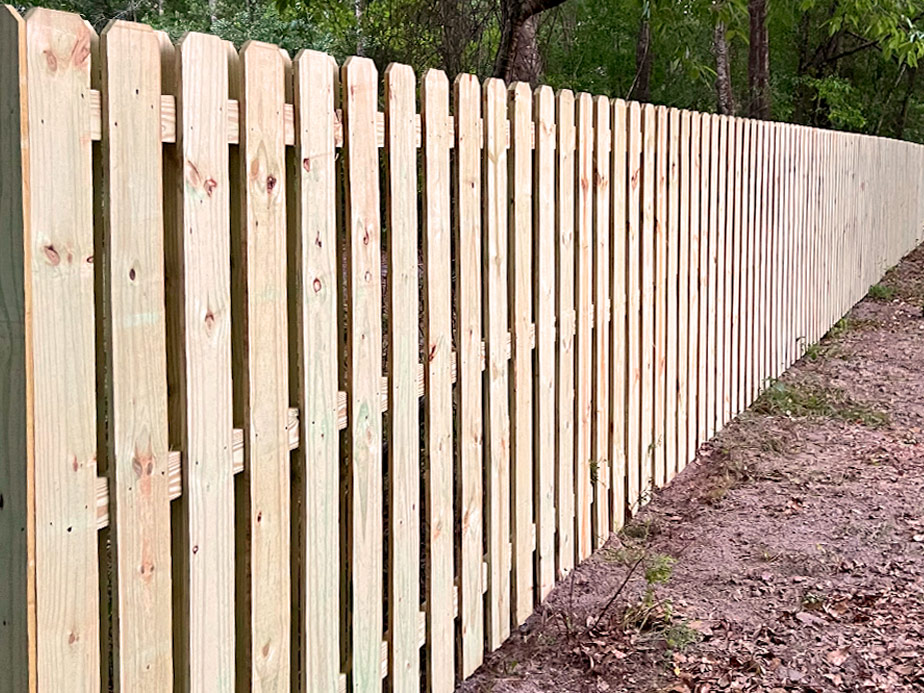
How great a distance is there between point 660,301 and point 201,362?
141 inches

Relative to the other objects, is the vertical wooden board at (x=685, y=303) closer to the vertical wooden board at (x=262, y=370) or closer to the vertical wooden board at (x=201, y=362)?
the vertical wooden board at (x=262, y=370)

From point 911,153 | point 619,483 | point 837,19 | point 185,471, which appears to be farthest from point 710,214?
point 911,153

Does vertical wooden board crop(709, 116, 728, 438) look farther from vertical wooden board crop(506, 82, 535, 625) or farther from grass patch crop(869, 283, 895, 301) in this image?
grass patch crop(869, 283, 895, 301)

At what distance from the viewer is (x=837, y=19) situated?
27.7 ft

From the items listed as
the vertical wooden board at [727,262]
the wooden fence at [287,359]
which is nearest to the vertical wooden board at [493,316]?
the wooden fence at [287,359]

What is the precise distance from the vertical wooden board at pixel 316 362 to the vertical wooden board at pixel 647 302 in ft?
8.99

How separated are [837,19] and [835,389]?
2909 millimetres

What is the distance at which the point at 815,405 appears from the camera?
731cm

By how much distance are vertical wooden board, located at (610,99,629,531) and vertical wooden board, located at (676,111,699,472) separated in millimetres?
877

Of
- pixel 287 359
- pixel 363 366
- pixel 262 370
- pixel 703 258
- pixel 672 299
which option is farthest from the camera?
pixel 703 258

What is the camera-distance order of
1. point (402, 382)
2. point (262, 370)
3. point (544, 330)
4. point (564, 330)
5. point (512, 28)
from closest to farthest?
point (262, 370) → point (402, 382) → point (544, 330) → point (564, 330) → point (512, 28)

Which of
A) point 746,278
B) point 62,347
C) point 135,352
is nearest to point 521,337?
point 135,352

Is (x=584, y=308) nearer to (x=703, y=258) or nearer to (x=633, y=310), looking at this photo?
(x=633, y=310)

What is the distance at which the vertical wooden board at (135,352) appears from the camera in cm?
201
